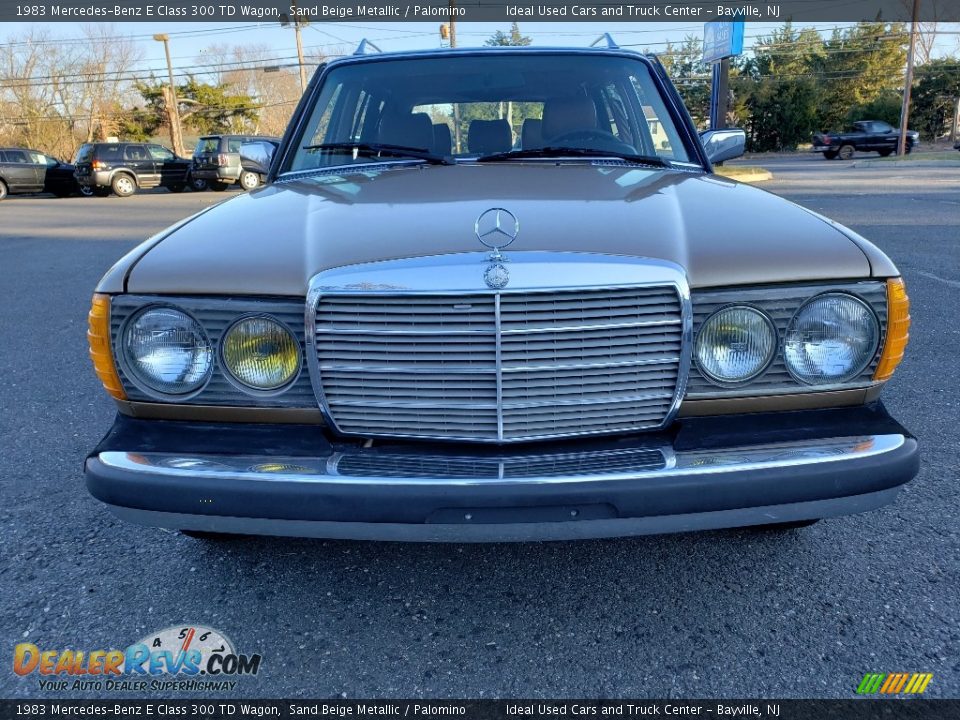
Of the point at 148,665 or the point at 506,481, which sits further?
the point at 148,665

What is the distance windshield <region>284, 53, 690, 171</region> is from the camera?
9.11ft

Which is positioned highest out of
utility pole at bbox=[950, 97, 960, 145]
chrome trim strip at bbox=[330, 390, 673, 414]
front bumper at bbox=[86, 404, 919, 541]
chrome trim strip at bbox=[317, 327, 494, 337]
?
utility pole at bbox=[950, 97, 960, 145]

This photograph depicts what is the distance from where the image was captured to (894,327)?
1.81m

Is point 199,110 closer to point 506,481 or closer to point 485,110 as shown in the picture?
point 485,110

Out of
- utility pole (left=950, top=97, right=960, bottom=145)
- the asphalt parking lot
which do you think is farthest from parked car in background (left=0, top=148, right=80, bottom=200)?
utility pole (left=950, top=97, right=960, bottom=145)

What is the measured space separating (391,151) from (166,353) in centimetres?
129

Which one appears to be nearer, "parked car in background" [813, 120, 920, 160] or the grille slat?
the grille slat

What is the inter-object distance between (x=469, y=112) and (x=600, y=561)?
1.88 metres

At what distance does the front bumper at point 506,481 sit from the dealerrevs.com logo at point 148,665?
39 centimetres

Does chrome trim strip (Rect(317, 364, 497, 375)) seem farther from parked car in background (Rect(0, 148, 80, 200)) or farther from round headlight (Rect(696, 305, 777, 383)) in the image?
parked car in background (Rect(0, 148, 80, 200))

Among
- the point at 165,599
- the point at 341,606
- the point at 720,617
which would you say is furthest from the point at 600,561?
the point at 165,599

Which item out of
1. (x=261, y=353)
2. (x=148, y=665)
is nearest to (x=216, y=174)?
(x=261, y=353)

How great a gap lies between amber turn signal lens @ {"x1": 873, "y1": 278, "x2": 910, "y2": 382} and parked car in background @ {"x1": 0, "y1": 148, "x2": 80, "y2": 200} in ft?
78.9

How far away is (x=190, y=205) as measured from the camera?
52.6 feet
